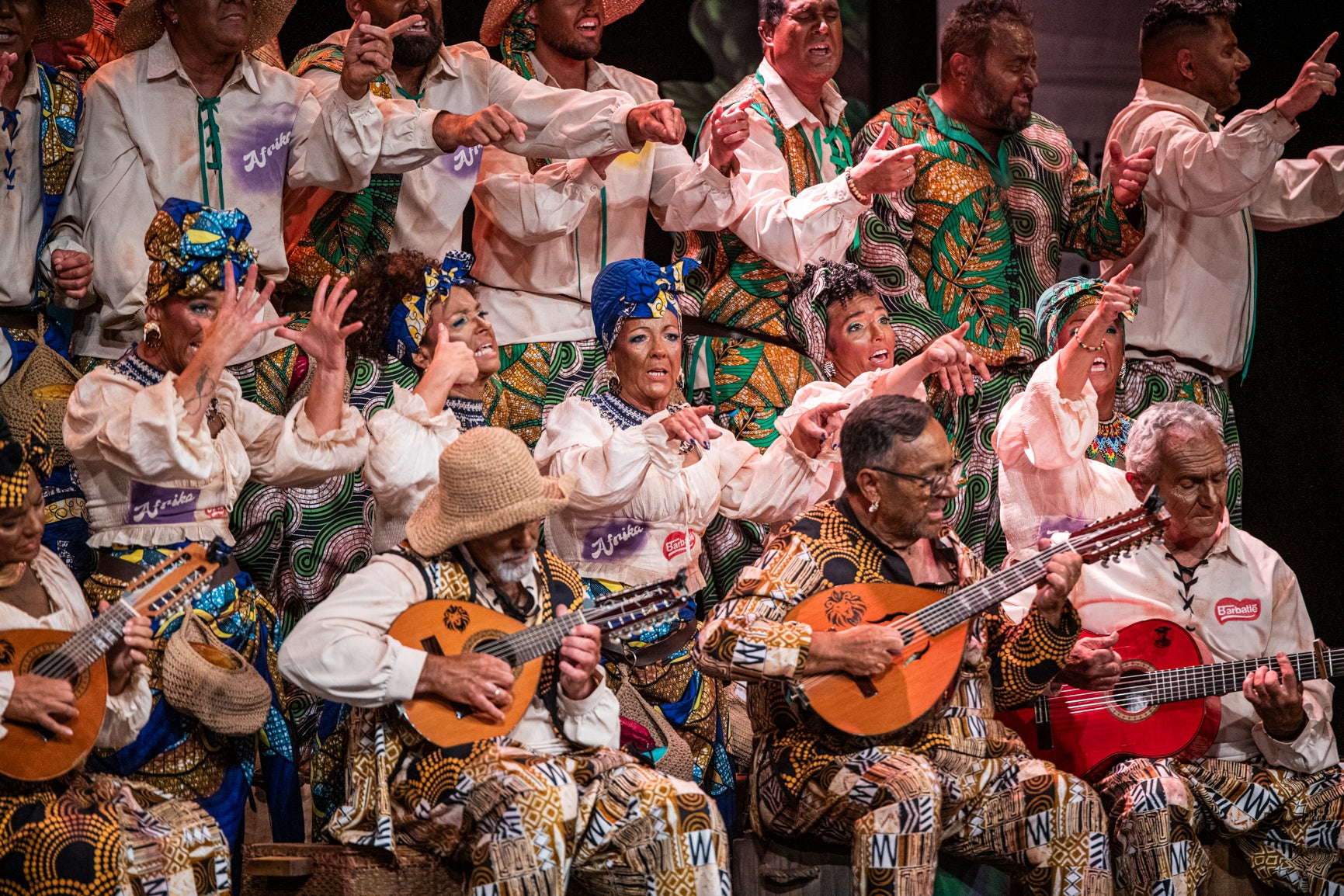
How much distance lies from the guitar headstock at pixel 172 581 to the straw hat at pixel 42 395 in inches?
39.5

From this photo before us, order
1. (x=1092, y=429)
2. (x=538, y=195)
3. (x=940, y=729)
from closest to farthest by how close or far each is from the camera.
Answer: (x=940, y=729) < (x=1092, y=429) < (x=538, y=195)

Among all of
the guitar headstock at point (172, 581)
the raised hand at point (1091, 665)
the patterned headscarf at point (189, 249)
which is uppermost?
the patterned headscarf at point (189, 249)

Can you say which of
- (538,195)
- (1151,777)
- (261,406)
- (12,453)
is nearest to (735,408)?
(538,195)

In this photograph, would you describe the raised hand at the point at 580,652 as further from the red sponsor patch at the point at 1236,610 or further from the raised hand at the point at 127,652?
the red sponsor patch at the point at 1236,610

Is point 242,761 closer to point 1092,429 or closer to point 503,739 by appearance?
point 503,739

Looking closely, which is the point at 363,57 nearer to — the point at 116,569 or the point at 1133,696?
the point at 116,569

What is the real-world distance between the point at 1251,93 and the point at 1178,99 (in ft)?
2.10

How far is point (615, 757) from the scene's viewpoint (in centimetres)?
423

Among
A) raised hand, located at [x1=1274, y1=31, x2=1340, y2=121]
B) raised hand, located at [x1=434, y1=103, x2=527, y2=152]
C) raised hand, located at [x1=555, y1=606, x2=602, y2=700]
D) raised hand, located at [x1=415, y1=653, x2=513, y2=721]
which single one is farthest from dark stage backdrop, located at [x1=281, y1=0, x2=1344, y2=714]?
raised hand, located at [x1=415, y1=653, x2=513, y2=721]

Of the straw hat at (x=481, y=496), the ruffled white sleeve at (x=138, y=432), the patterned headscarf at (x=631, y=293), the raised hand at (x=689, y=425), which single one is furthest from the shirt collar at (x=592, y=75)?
the straw hat at (x=481, y=496)

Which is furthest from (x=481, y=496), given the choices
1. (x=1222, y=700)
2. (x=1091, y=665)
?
(x=1222, y=700)

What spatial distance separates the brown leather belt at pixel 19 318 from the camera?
5.34m

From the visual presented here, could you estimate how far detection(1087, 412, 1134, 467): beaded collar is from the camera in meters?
6.01

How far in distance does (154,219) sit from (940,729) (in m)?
2.49
